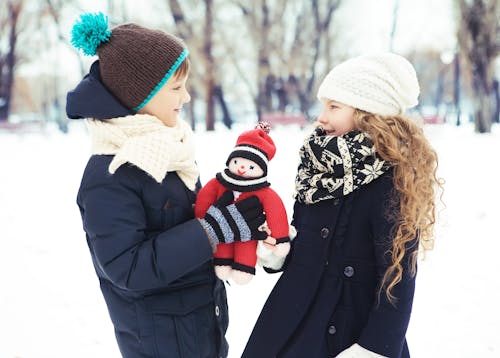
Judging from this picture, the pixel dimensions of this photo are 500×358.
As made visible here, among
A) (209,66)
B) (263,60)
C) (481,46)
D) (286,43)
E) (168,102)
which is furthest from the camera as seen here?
(286,43)

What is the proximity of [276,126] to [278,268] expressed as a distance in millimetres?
16759

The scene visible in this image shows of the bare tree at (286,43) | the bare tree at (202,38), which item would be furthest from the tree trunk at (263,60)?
the bare tree at (202,38)

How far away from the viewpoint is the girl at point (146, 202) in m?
1.50

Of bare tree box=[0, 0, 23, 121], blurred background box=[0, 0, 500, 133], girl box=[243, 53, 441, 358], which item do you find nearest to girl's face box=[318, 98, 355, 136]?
girl box=[243, 53, 441, 358]

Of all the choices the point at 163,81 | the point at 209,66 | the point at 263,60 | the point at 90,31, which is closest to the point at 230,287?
the point at 163,81

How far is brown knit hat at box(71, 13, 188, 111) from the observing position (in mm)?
1600

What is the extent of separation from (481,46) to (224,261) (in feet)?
50.1

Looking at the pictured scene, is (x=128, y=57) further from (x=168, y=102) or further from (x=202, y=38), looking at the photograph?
(x=202, y=38)

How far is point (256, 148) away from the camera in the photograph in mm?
1802

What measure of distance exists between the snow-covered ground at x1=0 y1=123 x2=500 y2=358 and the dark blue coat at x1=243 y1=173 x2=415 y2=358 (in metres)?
0.57

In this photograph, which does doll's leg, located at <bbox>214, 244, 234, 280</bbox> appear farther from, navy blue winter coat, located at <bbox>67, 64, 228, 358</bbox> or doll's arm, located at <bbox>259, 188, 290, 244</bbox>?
doll's arm, located at <bbox>259, 188, 290, 244</bbox>

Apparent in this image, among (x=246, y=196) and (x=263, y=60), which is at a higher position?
(x=263, y=60)

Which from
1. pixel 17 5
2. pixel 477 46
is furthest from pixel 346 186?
pixel 17 5

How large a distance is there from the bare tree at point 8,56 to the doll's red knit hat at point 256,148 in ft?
84.2
